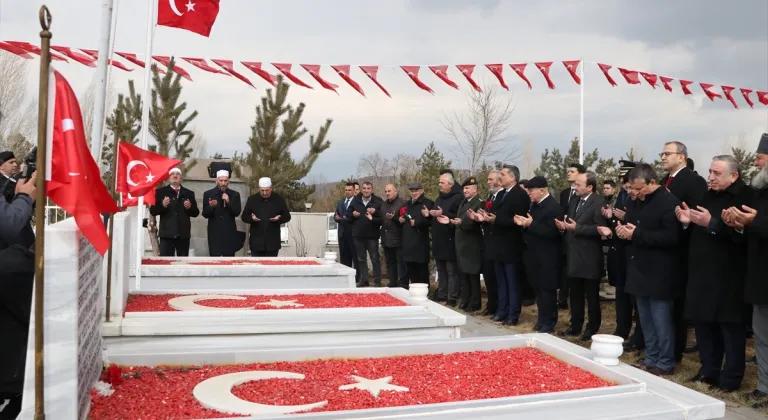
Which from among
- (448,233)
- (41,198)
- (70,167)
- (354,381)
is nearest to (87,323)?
(70,167)

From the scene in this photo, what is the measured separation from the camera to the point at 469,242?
1042 centimetres

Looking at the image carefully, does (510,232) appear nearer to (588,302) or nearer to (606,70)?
(588,302)

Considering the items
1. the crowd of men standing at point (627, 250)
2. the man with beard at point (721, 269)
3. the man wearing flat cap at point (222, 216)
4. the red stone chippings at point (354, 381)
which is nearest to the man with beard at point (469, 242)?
the crowd of men standing at point (627, 250)

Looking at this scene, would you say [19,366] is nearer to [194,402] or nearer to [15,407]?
[15,407]

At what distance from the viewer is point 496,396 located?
362 cm

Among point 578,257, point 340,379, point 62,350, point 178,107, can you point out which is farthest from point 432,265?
point 62,350

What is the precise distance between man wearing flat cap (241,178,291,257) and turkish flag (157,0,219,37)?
398 centimetres

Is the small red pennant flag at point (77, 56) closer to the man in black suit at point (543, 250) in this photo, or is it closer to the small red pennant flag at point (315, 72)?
the small red pennant flag at point (315, 72)

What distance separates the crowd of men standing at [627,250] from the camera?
5.72 meters

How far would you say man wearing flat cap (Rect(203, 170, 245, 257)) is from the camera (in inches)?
481

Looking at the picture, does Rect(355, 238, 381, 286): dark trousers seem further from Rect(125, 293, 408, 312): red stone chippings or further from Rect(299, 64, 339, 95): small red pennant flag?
Rect(125, 293, 408, 312): red stone chippings

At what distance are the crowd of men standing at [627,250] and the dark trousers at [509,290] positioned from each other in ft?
0.05

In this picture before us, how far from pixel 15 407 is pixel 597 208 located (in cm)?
646

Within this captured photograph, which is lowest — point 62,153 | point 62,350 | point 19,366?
point 19,366
